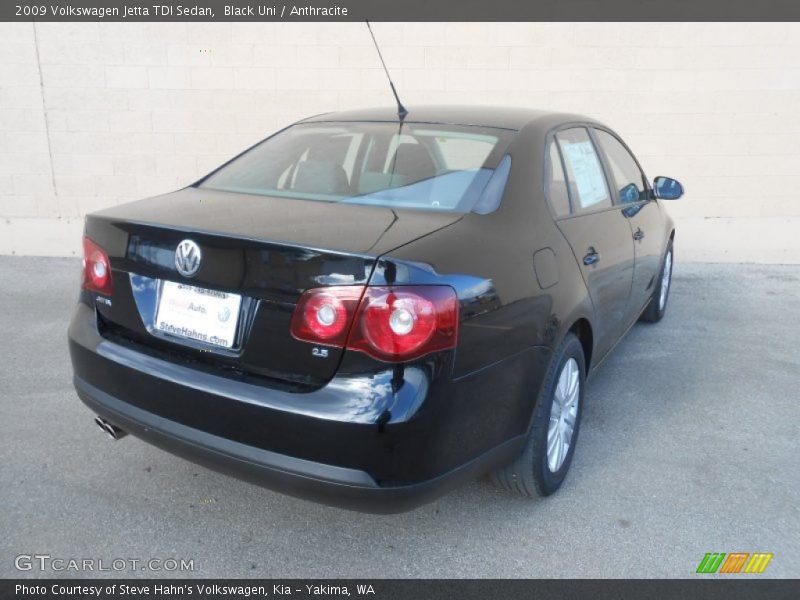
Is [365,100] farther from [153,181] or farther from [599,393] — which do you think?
[599,393]

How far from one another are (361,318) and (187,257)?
62 centimetres

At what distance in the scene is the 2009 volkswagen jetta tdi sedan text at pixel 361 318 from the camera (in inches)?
71.9

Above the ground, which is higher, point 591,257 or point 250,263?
point 250,263

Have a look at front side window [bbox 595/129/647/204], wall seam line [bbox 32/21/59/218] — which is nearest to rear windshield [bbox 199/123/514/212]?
front side window [bbox 595/129/647/204]

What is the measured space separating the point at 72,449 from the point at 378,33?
5185 millimetres

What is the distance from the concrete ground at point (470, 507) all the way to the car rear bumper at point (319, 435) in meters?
0.48

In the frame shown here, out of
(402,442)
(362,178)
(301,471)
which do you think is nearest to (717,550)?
(402,442)

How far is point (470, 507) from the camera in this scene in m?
2.62

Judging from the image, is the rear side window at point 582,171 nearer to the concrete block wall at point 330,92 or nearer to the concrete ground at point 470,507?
the concrete ground at point 470,507

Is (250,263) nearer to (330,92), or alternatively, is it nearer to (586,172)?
(586,172)

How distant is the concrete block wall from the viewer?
22.1 feet
